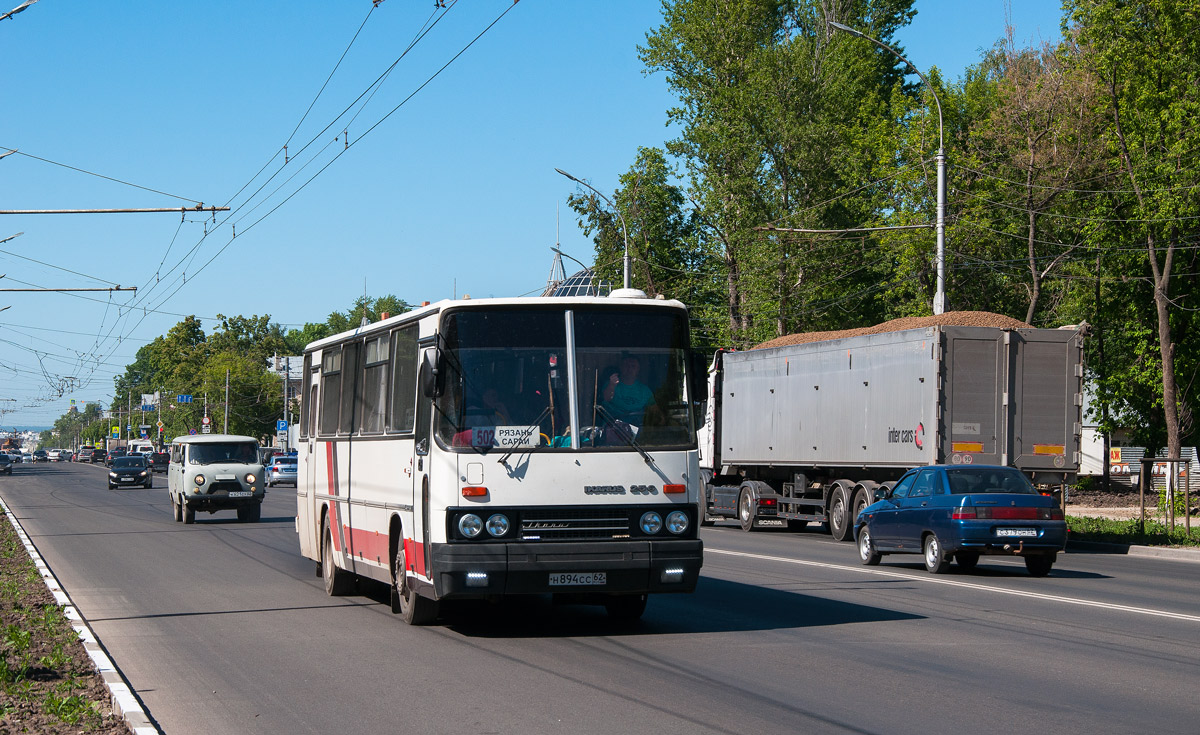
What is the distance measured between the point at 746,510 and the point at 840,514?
4.53 meters

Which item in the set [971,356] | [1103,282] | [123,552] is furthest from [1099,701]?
[1103,282]

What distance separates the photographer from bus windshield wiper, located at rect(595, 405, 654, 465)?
11.1 metres

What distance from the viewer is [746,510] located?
3172 centimetres

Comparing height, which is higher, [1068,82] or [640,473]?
[1068,82]

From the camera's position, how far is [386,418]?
12.8 metres

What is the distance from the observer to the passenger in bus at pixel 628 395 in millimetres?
11227

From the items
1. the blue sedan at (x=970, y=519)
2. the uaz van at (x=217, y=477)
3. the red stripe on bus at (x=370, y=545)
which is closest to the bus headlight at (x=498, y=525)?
the red stripe on bus at (x=370, y=545)

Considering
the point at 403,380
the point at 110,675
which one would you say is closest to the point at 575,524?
the point at 403,380

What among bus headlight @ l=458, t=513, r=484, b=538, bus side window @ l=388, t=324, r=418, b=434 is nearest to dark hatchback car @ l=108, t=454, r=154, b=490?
bus side window @ l=388, t=324, r=418, b=434

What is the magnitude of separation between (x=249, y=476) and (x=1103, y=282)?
29.3 m

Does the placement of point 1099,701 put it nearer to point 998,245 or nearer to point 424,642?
point 424,642

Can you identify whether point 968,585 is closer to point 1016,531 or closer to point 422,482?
point 1016,531

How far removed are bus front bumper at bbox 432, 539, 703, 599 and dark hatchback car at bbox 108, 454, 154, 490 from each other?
52.0 m

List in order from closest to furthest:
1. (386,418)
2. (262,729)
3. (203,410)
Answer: (262,729) → (386,418) → (203,410)
